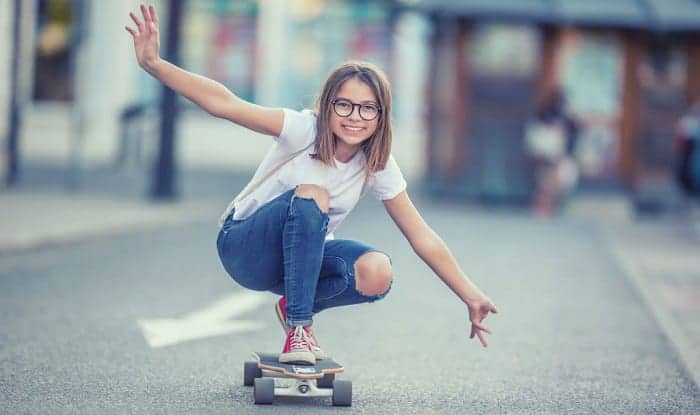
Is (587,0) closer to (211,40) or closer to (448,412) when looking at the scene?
(211,40)

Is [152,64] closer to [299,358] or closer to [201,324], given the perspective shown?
[299,358]

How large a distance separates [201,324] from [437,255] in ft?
8.84

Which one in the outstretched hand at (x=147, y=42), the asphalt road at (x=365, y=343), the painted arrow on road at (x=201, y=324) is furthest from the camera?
the painted arrow on road at (x=201, y=324)

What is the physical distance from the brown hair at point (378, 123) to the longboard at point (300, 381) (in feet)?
2.64

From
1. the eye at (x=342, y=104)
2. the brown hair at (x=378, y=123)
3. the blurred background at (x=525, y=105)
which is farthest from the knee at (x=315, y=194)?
the blurred background at (x=525, y=105)

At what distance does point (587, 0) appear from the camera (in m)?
19.6

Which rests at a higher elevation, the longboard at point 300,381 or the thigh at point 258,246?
the thigh at point 258,246

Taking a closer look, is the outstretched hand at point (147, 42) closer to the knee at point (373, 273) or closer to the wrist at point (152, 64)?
the wrist at point (152, 64)

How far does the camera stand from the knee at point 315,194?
17.6ft

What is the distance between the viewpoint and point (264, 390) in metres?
5.40

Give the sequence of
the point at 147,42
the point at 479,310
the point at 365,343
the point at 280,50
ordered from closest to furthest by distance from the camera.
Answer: the point at 147,42, the point at 479,310, the point at 365,343, the point at 280,50

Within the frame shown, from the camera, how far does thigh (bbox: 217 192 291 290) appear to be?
550 cm

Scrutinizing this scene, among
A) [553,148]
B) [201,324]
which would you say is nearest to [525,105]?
[553,148]

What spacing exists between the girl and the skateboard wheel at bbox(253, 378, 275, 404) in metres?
0.11
